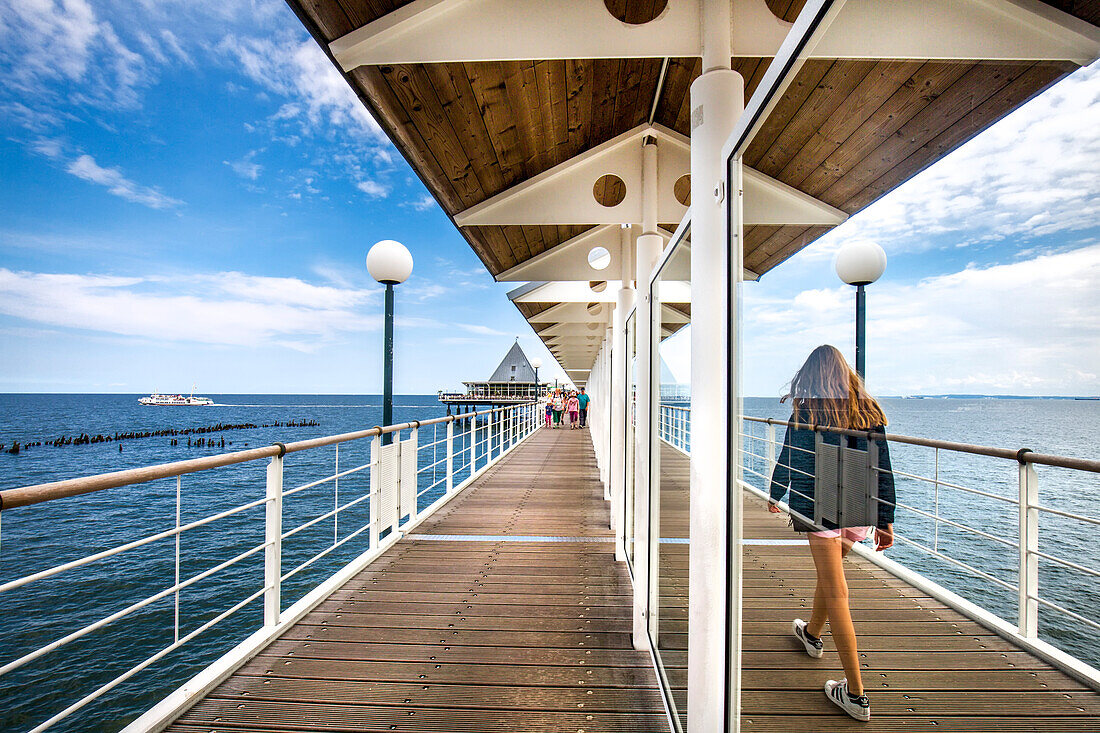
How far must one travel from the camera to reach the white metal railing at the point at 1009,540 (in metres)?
0.30

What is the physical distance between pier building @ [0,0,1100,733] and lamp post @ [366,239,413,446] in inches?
13.5

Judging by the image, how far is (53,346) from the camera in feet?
156

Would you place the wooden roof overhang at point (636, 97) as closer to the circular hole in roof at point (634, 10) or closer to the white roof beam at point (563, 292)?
the circular hole in roof at point (634, 10)

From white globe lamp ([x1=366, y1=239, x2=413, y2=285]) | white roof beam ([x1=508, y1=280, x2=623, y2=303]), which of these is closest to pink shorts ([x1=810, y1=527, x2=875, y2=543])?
white globe lamp ([x1=366, y1=239, x2=413, y2=285])

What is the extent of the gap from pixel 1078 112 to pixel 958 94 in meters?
0.15

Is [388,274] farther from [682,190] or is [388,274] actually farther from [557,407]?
[557,407]

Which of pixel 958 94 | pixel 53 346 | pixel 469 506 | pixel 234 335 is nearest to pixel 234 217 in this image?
pixel 234 335

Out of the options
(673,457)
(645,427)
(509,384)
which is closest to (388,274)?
(645,427)

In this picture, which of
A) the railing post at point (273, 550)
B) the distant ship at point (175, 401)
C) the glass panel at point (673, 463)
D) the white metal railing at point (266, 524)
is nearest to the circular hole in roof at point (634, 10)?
the glass panel at point (673, 463)

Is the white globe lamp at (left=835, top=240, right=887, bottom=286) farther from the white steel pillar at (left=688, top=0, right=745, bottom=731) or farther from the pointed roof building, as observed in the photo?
the pointed roof building

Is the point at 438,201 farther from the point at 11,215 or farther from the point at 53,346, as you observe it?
the point at 11,215

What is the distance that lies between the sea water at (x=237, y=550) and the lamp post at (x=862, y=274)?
54 mm

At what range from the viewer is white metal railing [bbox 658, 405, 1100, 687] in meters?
0.30

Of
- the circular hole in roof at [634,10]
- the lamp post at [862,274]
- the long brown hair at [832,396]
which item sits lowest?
the long brown hair at [832,396]
